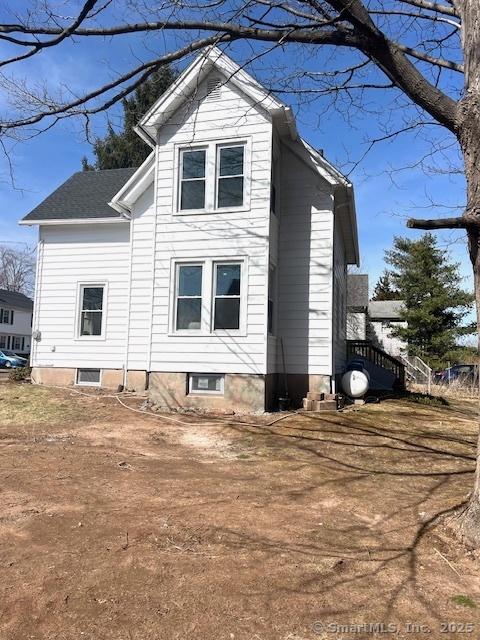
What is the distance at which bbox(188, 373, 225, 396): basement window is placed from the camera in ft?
38.1

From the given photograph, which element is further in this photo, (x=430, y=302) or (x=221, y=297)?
(x=430, y=302)

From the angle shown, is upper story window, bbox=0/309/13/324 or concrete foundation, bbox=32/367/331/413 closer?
concrete foundation, bbox=32/367/331/413

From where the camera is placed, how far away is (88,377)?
1455 centimetres

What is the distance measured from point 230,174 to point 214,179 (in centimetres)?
40

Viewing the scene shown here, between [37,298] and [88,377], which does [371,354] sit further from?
[37,298]

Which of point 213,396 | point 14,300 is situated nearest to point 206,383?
point 213,396

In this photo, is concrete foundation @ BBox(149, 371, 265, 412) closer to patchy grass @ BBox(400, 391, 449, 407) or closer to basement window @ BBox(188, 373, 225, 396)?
basement window @ BBox(188, 373, 225, 396)

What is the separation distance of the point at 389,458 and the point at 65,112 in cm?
646

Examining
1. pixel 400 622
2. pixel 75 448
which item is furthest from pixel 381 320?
pixel 400 622

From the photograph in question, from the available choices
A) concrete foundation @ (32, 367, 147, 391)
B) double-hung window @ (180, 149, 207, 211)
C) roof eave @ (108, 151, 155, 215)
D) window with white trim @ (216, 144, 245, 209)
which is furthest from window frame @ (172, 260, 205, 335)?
roof eave @ (108, 151, 155, 215)

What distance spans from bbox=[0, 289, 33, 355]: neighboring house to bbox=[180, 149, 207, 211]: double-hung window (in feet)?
144

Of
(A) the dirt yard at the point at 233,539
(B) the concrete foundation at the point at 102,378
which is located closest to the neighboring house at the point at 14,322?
(B) the concrete foundation at the point at 102,378

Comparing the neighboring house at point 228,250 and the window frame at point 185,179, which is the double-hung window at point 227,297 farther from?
the window frame at point 185,179

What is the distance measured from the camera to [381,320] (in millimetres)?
50438
